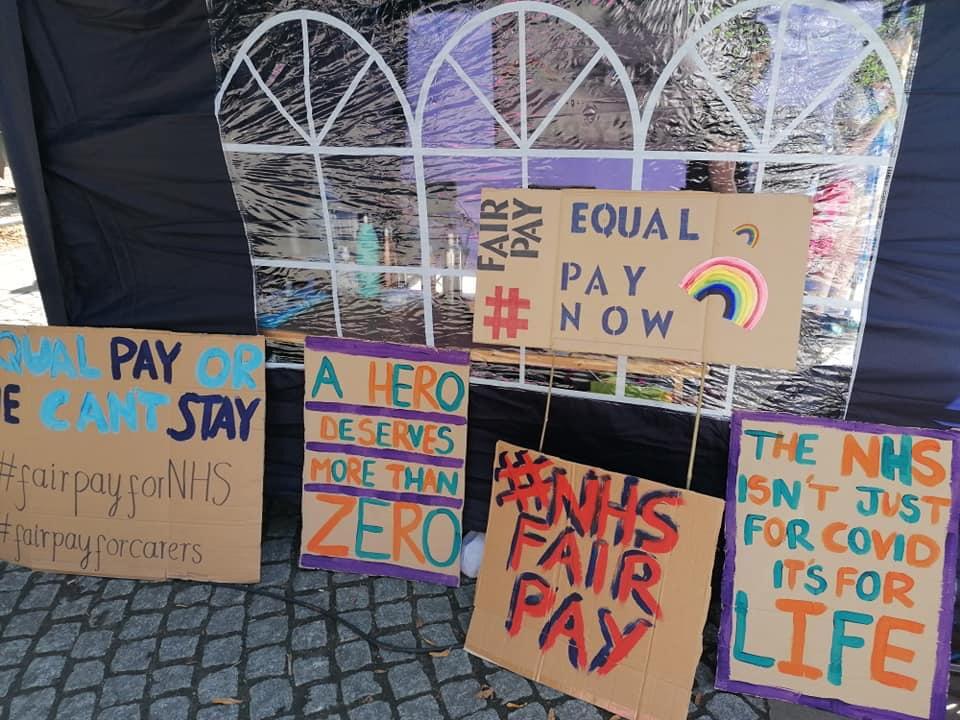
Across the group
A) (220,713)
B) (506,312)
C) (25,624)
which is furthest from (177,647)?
(506,312)

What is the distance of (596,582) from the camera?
2.19 m

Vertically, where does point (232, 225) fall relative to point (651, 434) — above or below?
above

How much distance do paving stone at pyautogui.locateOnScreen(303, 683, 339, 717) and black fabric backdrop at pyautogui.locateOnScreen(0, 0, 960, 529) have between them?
2.90 feet

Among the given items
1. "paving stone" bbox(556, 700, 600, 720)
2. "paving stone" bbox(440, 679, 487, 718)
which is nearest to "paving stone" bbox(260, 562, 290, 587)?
"paving stone" bbox(440, 679, 487, 718)

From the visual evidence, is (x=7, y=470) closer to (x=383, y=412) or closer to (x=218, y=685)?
(x=218, y=685)

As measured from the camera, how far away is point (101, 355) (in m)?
2.68

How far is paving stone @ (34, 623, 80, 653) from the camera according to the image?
7.86 ft

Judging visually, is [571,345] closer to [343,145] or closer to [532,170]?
[532,170]

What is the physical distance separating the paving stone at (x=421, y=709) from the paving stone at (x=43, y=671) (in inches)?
46.3

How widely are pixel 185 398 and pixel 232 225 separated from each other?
0.70 metres

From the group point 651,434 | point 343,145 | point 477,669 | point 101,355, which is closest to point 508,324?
point 651,434

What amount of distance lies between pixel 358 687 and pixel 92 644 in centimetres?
99

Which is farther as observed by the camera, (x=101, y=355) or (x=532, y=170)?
(x=101, y=355)

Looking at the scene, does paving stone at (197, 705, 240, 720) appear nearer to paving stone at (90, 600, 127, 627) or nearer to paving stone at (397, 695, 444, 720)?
paving stone at (397, 695, 444, 720)
